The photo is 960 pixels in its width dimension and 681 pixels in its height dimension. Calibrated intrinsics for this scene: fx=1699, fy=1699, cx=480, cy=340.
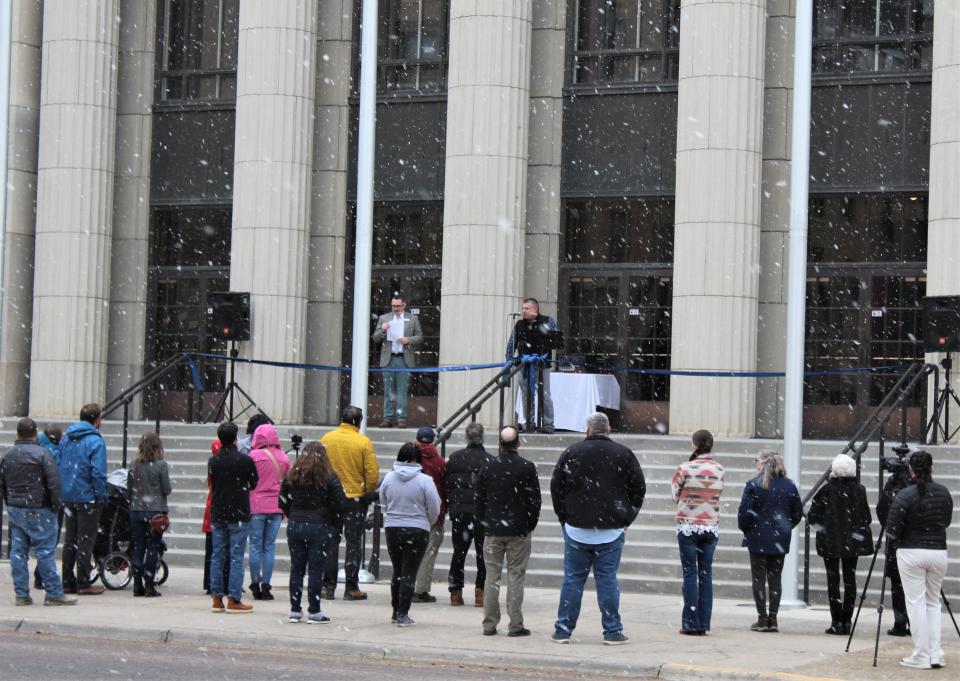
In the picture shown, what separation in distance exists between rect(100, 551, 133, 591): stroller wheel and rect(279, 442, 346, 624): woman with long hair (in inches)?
139

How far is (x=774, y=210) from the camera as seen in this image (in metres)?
25.8

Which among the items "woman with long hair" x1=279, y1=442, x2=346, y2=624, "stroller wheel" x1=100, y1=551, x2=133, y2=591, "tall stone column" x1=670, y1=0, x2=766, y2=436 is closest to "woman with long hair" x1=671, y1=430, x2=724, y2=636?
"woman with long hair" x1=279, y1=442, x2=346, y2=624

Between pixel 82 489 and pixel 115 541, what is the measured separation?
3.99ft

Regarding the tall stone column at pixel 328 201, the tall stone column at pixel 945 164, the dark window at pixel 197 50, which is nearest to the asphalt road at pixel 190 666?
the tall stone column at pixel 945 164

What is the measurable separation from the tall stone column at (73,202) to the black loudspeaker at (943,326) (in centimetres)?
1337

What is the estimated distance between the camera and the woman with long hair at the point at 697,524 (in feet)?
49.7

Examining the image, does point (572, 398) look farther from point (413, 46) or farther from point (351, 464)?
point (351, 464)

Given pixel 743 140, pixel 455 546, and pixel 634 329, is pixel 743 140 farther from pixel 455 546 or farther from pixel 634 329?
pixel 455 546

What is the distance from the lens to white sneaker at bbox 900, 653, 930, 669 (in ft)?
43.6

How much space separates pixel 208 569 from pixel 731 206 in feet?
32.5

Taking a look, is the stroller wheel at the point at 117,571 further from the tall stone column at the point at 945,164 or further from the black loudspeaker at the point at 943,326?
the tall stone column at the point at 945,164

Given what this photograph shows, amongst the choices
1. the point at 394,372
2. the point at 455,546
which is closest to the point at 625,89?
the point at 394,372

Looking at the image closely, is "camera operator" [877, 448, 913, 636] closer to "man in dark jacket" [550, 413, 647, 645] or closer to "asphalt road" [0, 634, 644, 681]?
"man in dark jacket" [550, 413, 647, 645]

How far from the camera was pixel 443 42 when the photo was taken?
2802 centimetres
